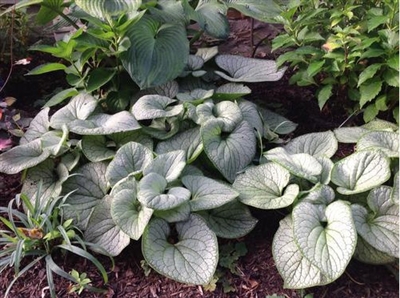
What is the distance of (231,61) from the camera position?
2162 millimetres

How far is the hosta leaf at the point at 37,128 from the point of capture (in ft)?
6.14

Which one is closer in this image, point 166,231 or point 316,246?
point 316,246

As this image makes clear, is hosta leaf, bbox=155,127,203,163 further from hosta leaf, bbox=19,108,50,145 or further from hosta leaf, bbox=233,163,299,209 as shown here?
hosta leaf, bbox=19,108,50,145

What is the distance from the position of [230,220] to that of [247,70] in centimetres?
75

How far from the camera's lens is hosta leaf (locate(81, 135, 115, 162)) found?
173cm

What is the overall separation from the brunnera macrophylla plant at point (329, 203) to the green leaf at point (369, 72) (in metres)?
0.20

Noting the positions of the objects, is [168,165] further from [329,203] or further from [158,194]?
[329,203]

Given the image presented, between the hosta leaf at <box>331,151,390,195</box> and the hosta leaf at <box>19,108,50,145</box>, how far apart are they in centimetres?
106

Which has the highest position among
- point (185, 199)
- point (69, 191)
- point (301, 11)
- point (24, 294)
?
point (301, 11)

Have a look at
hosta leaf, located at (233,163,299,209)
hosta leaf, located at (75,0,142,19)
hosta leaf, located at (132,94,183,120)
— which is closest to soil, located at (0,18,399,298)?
hosta leaf, located at (233,163,299,209)

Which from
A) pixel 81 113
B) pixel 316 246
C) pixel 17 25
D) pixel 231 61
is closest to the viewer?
pixel 316 246

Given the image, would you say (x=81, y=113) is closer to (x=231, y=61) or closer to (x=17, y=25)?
(x=231, y=61)

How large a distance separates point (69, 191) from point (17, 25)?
1.10 meters

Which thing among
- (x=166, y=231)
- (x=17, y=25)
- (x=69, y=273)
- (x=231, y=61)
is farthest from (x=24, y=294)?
(x=17, y=25)
